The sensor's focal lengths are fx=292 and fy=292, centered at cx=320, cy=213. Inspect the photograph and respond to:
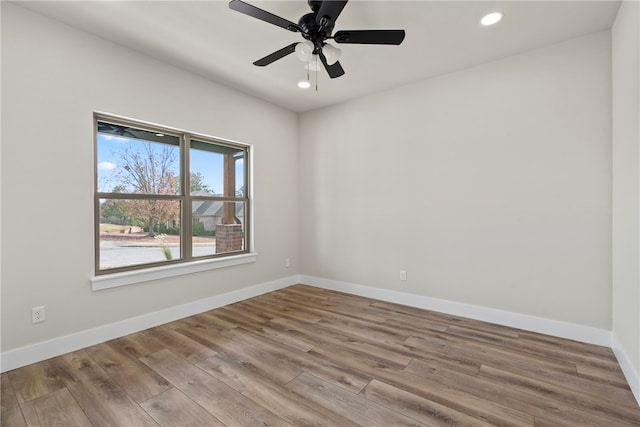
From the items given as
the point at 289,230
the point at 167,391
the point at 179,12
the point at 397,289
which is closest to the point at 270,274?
the point at 289,230

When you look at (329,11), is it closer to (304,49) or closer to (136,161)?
(304,49)

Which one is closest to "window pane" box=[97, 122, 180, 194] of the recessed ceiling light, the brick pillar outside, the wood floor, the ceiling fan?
the brick pillar outside

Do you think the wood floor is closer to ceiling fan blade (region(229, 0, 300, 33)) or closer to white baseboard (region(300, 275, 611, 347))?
white baseboard (region(300, 275, 611, 347))

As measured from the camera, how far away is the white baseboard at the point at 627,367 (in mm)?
1846

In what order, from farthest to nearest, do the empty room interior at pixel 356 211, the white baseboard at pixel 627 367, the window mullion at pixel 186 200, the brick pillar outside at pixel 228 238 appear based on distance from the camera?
the brick pillar outside at pixel 228 238 < the window mullion at pixel 186 200 < the empty room interior at pixel 356 211 < the white baseboard at pixel 627 367

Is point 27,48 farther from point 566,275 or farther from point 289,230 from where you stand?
point 566,275

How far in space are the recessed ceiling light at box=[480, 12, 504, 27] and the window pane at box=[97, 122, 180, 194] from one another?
3.24 m

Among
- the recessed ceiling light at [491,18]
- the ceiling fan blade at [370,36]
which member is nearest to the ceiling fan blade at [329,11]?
the ceiling fan blade at [370,36]

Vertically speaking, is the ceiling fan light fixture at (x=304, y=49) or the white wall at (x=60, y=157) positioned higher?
the ceiling fan light fixture at (x=304, y=49)

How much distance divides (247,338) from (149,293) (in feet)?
3.79

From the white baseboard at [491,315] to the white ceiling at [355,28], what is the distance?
2.63 metres

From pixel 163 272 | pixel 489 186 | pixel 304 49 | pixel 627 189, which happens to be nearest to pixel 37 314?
pixel 163 272

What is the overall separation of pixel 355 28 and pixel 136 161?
2.52m

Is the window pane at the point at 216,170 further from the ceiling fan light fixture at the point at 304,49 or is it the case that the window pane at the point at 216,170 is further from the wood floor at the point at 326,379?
the ceiling fan light fixture at the point at 304,49
